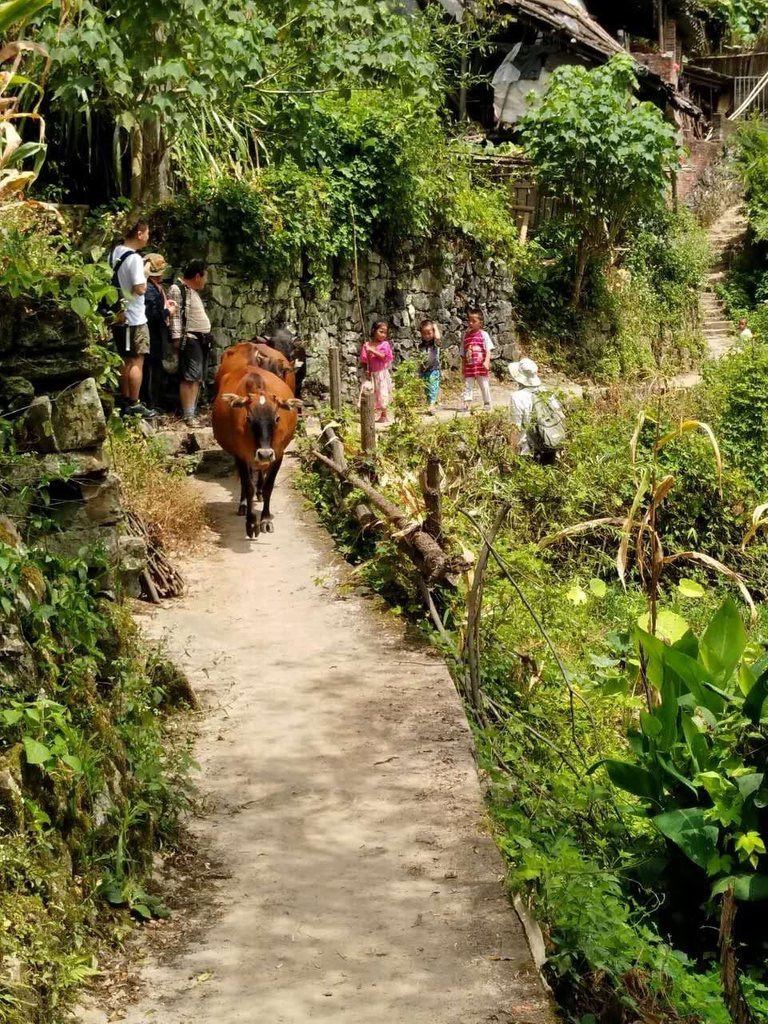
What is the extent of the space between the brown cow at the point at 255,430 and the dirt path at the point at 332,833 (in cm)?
143

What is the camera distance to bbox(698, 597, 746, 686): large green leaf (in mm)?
6430

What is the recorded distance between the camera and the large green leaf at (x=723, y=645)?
643 cm

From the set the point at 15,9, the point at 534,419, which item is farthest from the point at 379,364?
the point at 15,9

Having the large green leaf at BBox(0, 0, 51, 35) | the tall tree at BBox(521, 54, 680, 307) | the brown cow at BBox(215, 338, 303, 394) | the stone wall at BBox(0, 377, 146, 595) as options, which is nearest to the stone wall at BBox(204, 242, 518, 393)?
the tall tree at BBox(521, 54, 680, 307)

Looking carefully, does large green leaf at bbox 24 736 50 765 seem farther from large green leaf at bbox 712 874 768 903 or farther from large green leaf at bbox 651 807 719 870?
large green leaf at bbox 712 874 768 903

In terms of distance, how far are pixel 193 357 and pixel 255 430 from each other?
2916 millimetres

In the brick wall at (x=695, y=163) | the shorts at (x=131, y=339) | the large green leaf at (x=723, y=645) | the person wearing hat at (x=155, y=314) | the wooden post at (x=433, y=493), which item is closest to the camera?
the large green leaf at (x=723, y=645)

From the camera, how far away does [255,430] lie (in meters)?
11.1

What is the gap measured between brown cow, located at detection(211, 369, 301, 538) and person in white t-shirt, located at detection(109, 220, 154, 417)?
0.78 meters

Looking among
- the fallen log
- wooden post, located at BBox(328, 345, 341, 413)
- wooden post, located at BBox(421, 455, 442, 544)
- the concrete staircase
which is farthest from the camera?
the concrete staircase

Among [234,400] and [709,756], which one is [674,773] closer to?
[709,756]

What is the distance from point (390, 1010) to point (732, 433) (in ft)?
40.6

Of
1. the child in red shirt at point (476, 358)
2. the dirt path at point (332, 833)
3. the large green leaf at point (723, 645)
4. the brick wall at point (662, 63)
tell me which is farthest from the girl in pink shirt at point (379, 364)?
the brick wall at point (662, 63)

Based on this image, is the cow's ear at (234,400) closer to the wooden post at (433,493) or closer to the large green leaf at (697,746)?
the wooden post at (433,493)
